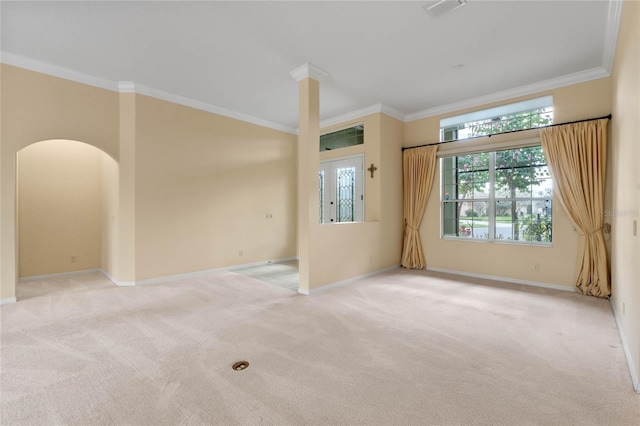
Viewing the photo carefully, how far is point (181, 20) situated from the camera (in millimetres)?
2973

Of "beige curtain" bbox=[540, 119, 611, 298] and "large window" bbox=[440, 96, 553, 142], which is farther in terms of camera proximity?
"large window" bbox=[440, 96, 553, 142]

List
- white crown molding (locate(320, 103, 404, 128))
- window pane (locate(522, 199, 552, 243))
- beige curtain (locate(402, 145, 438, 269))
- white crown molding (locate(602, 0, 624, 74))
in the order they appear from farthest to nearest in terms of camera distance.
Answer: beige curtain (locate(402, 145, 438, 269)), white crown molding (locate(320, 103, 404, 128)), window pane (locate(522, 199, 552, 243)), white crown molding (locate(602, 0, 624, 74))

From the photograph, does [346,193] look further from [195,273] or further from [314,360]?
[314,360]

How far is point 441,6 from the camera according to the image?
277cm

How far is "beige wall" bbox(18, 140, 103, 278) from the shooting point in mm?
4816

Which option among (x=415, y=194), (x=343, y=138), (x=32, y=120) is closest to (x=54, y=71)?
(x=32, y=120)

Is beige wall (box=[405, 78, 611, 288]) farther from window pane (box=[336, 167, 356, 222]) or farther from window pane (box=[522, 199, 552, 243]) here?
window pane (box=[336, 167, 356, 222])

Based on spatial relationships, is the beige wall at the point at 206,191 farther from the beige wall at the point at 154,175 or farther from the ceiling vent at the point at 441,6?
the ceiling vent at the point at 441,6

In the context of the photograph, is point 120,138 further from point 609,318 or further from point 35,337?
point 609,318

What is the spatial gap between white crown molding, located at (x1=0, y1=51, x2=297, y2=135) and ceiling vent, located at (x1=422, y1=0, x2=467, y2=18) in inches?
155

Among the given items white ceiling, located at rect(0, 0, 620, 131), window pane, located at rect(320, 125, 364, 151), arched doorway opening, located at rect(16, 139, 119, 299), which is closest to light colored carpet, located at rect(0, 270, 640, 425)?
arched doorway opening, located at rect(16, 139, 119, 299)

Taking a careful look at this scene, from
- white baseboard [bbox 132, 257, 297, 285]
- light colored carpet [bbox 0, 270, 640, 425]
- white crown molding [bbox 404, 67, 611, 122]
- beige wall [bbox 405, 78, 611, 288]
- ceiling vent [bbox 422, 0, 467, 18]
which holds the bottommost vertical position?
light colored carpet [bbox 0, 270, 640, 425]

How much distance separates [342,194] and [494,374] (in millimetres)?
4491

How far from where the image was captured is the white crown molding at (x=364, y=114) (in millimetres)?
5328
